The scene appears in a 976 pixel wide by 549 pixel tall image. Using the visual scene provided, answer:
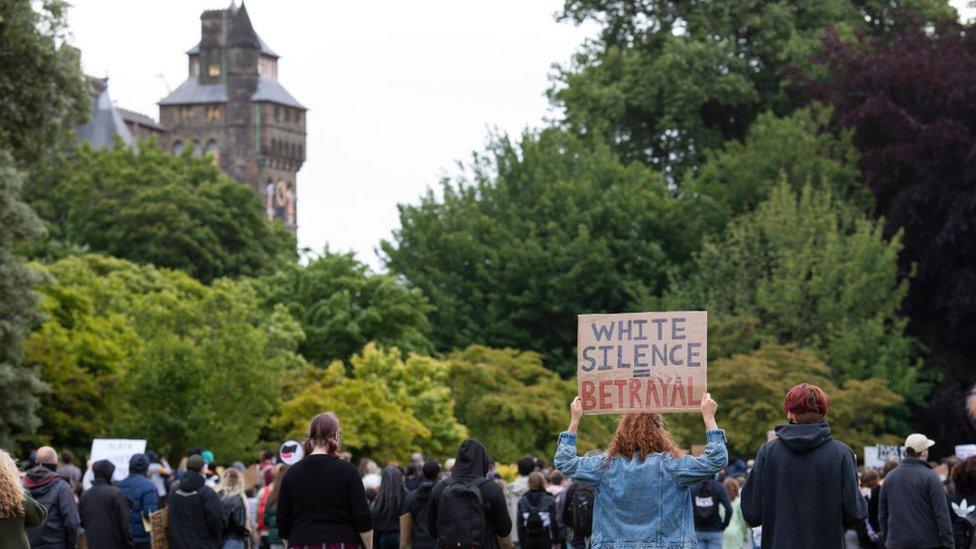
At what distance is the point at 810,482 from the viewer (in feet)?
35.2

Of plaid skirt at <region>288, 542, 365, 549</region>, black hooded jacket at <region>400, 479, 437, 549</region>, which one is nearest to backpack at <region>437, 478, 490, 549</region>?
plaid skirt at <region>288, 542, 365, 549</region>

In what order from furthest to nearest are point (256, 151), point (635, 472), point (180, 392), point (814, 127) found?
1. point (256, 151)
2. point (814, 127)
3. point (180, 392)
4. point (635, 472)

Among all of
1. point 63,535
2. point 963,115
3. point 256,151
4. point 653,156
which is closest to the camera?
point 63,535

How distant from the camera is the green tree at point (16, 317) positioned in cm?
3731

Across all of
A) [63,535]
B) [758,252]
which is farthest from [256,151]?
[63,535]

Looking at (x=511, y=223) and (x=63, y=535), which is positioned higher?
(x=511, y=223)

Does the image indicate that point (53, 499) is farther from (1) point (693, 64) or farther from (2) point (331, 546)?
(1) point (693, 64)

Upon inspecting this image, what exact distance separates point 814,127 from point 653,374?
45083mm

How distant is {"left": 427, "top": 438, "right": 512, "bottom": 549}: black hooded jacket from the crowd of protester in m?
0.01

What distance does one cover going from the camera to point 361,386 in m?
47.2

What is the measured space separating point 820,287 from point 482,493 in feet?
118

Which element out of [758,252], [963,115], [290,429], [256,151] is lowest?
[290,429]

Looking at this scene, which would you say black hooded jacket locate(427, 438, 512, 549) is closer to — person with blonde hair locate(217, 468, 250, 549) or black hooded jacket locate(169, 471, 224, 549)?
black hooded jacket locate(169, 471, 224, 549)

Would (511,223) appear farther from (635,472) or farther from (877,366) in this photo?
(635,472)
